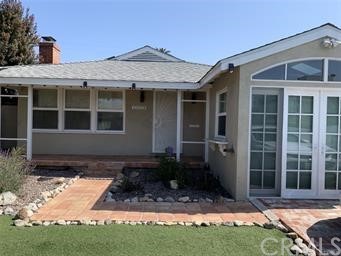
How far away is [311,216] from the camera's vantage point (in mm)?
6867

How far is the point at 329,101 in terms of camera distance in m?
8.34

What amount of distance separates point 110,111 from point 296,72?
6745mm

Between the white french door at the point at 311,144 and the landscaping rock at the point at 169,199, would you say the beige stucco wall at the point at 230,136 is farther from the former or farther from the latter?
the landscaping rock at the point at 169,199

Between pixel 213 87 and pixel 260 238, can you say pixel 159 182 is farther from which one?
pixel 260 238

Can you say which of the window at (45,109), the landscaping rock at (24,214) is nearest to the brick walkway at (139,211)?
the landscaping rock at (24,214)

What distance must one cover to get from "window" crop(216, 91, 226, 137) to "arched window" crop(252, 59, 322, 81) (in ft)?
5.92

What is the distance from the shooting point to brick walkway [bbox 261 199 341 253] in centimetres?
Answer: 586

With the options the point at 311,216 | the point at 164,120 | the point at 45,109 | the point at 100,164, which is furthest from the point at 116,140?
the point at 311,216

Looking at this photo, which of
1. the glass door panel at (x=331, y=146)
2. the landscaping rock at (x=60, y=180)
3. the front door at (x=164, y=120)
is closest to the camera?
the glass door panel at (x=331, y=146)

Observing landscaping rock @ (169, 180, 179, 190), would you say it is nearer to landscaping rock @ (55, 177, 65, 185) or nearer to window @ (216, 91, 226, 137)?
window @ (216, 91, 226, 137)

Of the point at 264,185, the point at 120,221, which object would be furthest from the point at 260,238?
the point at 264,185

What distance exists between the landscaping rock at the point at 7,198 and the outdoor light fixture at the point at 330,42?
716cm

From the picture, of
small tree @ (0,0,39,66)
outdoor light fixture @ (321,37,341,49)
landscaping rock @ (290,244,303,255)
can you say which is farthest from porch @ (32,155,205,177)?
small tree @ (0,0,39,66)

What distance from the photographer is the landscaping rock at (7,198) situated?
24.5 feet
